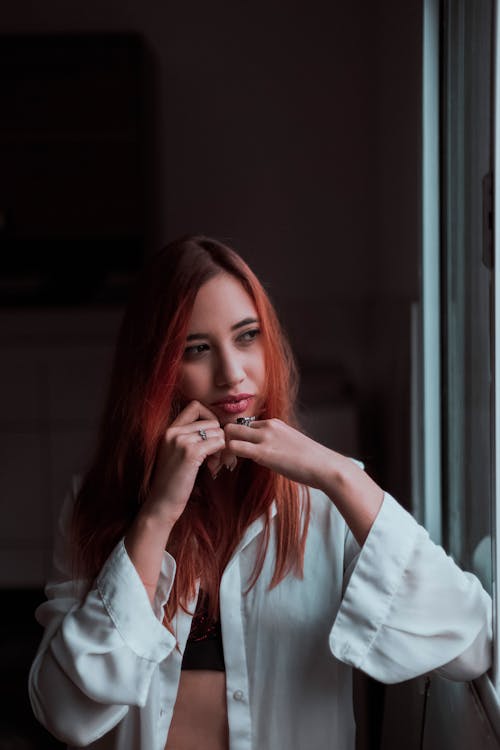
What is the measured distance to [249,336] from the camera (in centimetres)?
124

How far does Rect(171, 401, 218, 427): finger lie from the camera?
1207 mm

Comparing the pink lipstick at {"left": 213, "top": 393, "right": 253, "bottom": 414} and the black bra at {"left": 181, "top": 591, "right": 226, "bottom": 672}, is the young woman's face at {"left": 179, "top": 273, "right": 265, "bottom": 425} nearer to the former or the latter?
the pink lipstick at {"left": 213, "top": 393, "right": 253, "bottom": 414}

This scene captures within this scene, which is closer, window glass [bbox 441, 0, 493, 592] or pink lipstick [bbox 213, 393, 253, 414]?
pink lipstick [bbox 213, 393, 253, 414]

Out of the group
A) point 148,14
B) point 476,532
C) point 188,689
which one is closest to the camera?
point 188,689

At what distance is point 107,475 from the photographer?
4.29 feet

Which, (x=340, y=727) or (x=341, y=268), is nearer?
(x=340, y=727)

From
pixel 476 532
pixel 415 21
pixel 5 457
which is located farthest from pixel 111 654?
pixel 5 457

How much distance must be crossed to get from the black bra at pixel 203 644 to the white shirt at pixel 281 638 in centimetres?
3

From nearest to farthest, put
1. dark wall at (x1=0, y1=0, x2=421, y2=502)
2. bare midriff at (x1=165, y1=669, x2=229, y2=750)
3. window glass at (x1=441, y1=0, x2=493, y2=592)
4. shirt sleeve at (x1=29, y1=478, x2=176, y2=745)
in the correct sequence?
shirt sleeve at (x1=29, y1=478, x2=176, y2=745)
bare midriff at (x1=165, y1=669, x2=229, y2=750)
window glass at (x1=441, y1=0, x2=493, y2=592)
dark wall at (x1=0, y1=0, x2=421, y2=502)

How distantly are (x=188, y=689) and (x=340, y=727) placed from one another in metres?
0.22

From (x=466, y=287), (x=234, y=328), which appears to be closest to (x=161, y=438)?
(x=234, y=328)

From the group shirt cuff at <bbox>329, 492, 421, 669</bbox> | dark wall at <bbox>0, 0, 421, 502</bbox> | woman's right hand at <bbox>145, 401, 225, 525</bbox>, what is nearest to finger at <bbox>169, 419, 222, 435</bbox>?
woman's right hand at <bbox>145, 401, 225, 525</bbox>

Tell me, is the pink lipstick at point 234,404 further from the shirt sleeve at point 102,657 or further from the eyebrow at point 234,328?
the shirt sleeve at point 102,657

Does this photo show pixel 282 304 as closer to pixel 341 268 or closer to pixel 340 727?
pixel 341 268
